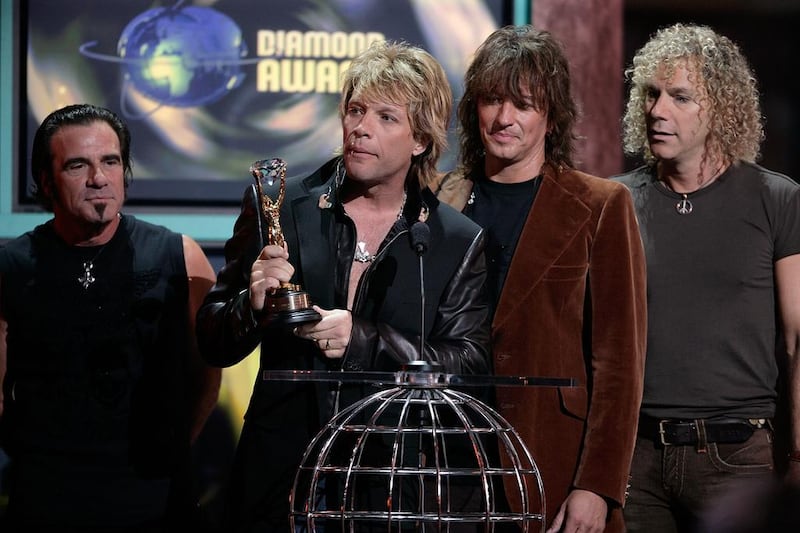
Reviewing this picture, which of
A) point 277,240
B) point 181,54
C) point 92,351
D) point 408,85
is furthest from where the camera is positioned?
point 181,54

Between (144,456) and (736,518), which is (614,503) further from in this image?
(736,518)

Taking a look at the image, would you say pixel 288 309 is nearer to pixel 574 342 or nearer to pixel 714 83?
pixel 574 342

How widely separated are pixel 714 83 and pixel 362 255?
1.14 metres

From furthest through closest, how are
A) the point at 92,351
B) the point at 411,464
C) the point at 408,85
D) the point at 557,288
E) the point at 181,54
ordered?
the point at 181,54 < the point at 92,351 < the point at 557,288 < the point at 408,85 < the point at 411,464

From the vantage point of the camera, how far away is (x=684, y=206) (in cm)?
313

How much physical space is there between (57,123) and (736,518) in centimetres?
232

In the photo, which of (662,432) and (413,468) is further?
(662,432)

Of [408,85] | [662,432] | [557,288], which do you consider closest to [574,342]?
[557,288]

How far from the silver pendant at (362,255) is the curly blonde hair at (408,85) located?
0.92 feet

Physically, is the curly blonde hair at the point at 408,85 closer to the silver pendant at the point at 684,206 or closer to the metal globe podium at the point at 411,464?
the metal globe podium at the point at 411,464

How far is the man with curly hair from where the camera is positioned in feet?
9.88

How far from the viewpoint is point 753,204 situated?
310cm

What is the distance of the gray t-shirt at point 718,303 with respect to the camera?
303 cm

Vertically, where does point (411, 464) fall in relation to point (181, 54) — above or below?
below
